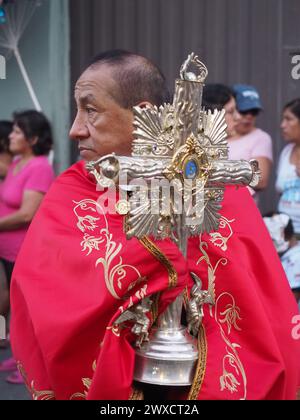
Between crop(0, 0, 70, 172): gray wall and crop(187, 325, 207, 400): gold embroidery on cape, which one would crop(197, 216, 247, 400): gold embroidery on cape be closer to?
crop(187, 325, 207, 400): gold embroidery on cape

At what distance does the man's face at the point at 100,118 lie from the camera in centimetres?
180

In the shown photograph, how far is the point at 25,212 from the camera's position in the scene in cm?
457

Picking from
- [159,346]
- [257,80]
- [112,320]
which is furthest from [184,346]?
[257,80]

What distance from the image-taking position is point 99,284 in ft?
5.57

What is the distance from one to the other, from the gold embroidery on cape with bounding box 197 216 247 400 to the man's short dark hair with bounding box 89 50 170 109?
352 mm

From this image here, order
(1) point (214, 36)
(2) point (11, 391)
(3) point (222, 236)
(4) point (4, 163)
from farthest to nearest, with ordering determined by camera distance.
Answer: (1) point (214, 36) < (4) point (4, 163) < (2) point (11, 391) < (3) point (222, 236)

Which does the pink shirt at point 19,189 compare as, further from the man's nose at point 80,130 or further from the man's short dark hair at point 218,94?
the man's nose at point 80,130

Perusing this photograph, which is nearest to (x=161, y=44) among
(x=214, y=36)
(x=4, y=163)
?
(x=214, y=36)

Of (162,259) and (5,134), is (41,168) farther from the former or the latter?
(162,259)

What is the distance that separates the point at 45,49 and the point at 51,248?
3917mm

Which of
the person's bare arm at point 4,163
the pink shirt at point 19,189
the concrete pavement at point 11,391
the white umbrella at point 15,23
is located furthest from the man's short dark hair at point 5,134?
the concrete pavement at point 11,391

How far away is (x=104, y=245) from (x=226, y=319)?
35cm

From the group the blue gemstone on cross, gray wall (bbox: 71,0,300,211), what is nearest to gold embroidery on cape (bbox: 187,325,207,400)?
the blue gemstone on cross

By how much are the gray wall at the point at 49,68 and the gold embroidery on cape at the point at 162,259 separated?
154 inches
